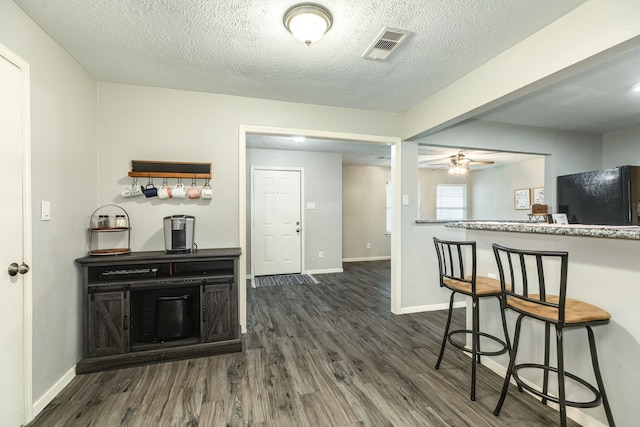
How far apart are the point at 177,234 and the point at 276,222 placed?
2903 millimetres

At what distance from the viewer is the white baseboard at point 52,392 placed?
1.78m

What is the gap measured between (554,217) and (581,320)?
198 centimetres

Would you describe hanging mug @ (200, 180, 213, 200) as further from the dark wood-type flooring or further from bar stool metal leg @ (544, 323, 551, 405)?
bar stool metal leg @ (544, 323, 551, 405)

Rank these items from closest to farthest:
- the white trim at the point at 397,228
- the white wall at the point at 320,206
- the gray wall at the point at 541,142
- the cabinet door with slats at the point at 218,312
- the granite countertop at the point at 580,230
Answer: the granite countertop at the point at 580,230 < the cabinet door with slats at the point at 218,312 < the white trim at the point at 397,228 < the gray wall at the point at 541,142 < the white wall at the point at 320,206

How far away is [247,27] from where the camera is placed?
1.85m

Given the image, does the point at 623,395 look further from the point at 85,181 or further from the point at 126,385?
the point at 85,181

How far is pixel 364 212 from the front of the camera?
7.05 m

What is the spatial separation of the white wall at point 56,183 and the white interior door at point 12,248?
0.39ft

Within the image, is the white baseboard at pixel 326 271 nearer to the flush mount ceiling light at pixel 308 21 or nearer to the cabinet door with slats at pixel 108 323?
the cabinet door with slats at pixel 108 323

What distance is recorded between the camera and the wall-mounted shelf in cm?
267

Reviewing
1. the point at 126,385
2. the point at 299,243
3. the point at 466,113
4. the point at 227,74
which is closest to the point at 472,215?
the point at 299,243

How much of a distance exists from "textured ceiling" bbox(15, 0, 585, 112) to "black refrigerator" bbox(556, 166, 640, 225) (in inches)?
99.4

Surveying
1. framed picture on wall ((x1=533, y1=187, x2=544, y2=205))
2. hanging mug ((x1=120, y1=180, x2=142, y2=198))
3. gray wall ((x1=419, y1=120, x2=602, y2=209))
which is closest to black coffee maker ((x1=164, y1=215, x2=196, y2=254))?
hanging mug ((x1=120, y1=180, x2=142, y2=198))

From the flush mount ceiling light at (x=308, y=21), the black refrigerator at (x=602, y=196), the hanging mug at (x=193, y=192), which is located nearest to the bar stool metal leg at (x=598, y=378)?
the flush mount ceiling light at (x=308, y=21)
